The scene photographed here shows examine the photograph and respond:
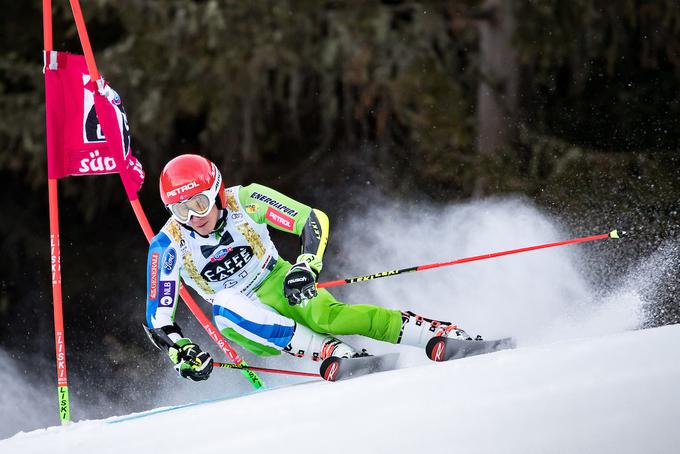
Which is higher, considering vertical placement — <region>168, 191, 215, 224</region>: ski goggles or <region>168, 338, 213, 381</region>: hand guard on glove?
<region>168, 191, 215, 224</region>: ski goggles

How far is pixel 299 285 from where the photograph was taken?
4.99 metres

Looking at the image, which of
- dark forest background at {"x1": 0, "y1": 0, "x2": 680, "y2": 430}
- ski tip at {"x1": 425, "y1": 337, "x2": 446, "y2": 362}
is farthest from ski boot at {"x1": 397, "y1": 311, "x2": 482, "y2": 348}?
dark forest background at {"x1": 0, "y1": 0, "x2": 680, "y2": 430}

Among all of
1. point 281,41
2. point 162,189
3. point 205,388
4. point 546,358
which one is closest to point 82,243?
Answer: point 281,41

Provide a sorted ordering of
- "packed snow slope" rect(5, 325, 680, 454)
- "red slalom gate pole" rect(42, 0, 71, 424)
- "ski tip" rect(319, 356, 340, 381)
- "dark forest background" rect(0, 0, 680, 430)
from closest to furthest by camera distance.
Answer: "packed snow slope" rect(5, 325, 680, 454) < "ski tip" rect(319, 356, 340, 381) < "red slalom gate pole" rect(42, 0, 71, 424) < "dark forest background" rect(0, 0, 680, 430)

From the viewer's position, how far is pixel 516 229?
8461 mm

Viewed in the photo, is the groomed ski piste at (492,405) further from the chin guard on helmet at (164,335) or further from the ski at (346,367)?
the chin guard on helmet at (164,335)

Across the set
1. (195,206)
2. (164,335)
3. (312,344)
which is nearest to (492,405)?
(312,344)

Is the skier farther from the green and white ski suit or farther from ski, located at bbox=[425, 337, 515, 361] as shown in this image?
ski, located at bbox=[425, 337, 515, 361]

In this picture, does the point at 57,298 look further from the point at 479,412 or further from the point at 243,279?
→ the point at 479,412

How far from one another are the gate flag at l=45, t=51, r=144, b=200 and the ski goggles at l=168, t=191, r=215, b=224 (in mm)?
975

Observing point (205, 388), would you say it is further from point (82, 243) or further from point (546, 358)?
point (82, 243)

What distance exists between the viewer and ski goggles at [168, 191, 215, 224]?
5.23 meters

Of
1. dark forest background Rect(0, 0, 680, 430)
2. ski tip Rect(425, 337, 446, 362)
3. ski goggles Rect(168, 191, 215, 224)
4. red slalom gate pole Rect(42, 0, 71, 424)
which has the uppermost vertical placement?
ski goggles Rect(168, 191, 215, 224)

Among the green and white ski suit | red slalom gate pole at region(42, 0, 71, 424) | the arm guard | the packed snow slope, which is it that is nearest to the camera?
the packed snow slope
